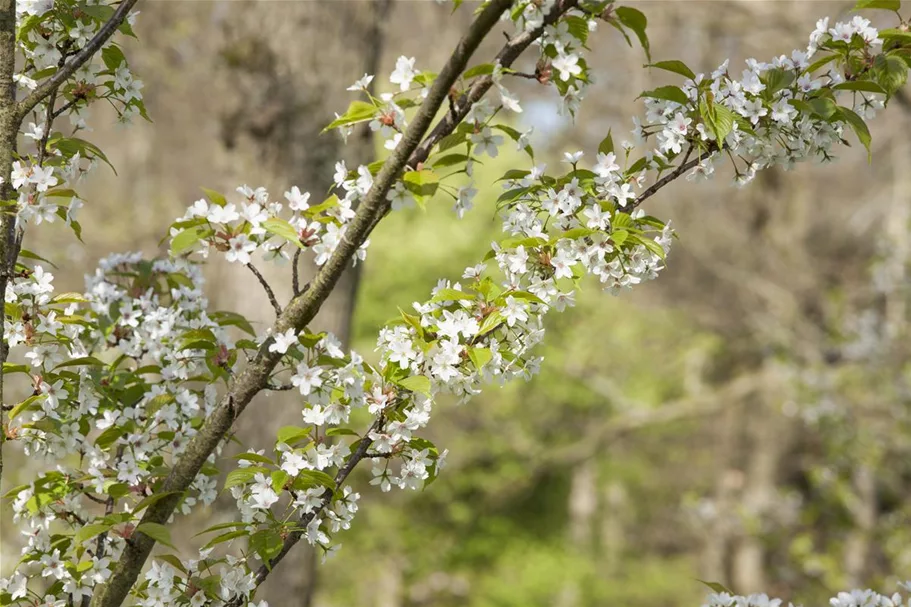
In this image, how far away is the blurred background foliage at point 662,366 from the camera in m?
7.07

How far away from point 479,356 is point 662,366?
35.3 ft

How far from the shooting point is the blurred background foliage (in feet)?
23.2

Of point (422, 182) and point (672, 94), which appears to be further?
point (672, 94)

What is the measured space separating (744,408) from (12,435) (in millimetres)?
11342

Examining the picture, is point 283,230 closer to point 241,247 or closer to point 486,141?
point 241,247

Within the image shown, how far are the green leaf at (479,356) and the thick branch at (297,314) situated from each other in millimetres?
231

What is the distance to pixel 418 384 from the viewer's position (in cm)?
135

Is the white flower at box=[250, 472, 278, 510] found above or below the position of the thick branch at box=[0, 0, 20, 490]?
below

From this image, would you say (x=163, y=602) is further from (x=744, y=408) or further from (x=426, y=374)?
(x=744, y=408)

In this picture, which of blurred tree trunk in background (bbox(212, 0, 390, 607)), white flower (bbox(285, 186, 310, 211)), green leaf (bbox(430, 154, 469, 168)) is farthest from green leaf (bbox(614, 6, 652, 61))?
blurred tree trunk in background (bbox(212, 0, 390, 607))

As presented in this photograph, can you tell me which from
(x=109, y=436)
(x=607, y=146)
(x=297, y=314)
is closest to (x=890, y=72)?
(x=607, y=146)

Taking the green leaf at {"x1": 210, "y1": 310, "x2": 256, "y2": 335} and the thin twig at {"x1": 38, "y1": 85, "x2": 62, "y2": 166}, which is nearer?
the thin twig at {"x1": 38, "y1": 85, "x2": 62, "y2": 166}

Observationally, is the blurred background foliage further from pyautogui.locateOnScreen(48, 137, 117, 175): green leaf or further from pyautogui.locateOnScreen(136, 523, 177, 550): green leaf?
pyautogui.locateOnScreen(136, 523, 177, 550): green leaf

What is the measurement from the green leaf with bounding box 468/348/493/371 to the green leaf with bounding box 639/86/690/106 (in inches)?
18.2
